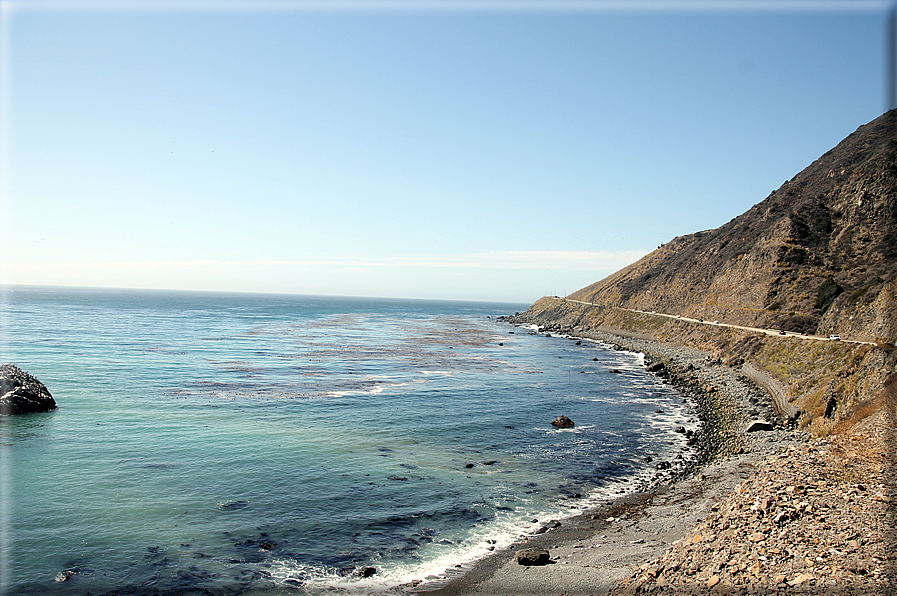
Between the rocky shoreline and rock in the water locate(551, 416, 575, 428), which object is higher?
the rocky shoreline

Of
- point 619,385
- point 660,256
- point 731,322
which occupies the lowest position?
point 619,385

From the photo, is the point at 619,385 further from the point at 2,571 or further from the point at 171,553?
the point at 2,571

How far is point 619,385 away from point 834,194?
53.3 m

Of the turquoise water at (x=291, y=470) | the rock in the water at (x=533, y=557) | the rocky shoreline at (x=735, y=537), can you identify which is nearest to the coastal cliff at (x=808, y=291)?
the rocky shoreline at (x=735, y=537)

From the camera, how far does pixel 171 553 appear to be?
17391 mm

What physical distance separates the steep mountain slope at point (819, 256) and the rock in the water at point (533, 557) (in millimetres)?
34818

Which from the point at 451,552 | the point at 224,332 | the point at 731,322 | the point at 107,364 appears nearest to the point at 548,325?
the point at 731,322

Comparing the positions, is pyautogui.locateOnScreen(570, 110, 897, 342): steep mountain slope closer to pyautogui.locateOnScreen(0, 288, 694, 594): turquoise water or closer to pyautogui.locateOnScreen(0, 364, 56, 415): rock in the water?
pyautogui.locateOnScreen(0, 288, 694, 594): turquoise water

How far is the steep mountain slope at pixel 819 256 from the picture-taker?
51812 mm

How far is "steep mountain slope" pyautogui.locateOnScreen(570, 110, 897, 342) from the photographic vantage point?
51.8 m

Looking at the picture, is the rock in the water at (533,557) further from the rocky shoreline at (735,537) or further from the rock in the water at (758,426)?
the rock in the water at (758,426)

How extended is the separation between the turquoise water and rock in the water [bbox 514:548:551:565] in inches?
71.2

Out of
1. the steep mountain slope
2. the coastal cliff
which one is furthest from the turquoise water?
the steep mountain slope

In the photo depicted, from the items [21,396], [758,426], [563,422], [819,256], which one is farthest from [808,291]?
[21,396]
